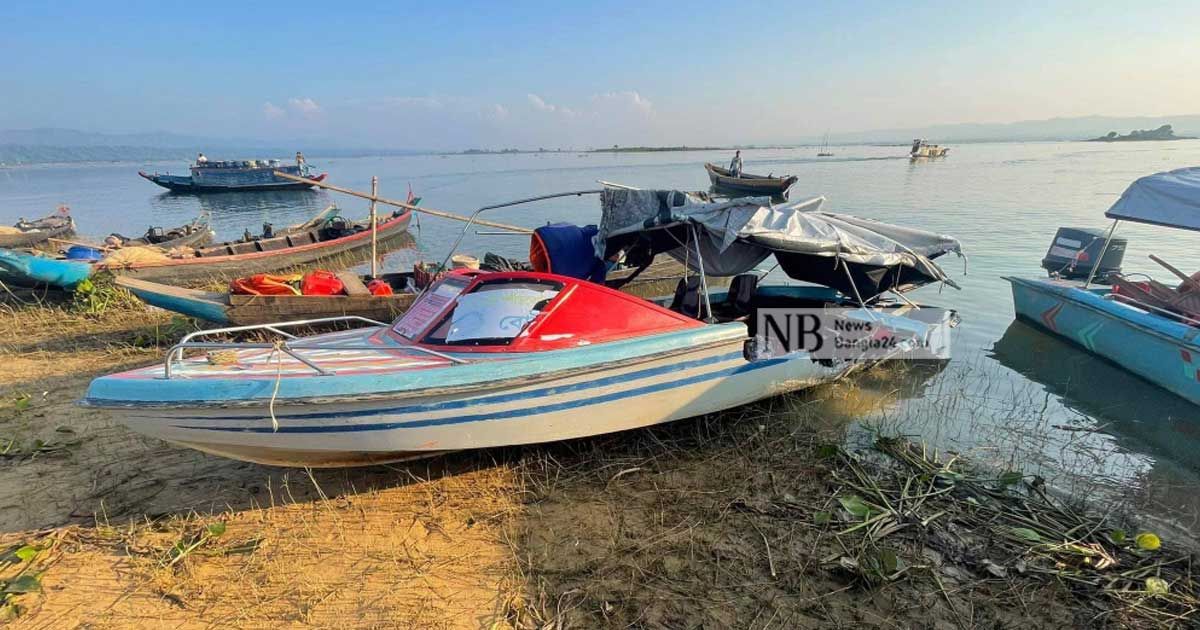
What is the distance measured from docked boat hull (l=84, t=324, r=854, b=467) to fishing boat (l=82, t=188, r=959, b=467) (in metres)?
0.01

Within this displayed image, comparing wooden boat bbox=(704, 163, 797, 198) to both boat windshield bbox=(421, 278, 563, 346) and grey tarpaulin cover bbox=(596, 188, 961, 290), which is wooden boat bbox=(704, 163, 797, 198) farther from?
boat windshield bbox=(421, 278, 563, 346)

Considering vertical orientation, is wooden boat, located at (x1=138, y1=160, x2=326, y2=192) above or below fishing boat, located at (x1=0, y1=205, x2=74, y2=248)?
above

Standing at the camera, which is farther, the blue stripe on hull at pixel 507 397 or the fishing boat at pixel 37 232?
the fishing boat at pixel 37 232

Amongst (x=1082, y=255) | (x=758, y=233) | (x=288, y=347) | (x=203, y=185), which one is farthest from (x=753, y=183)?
(x=203, y=185)

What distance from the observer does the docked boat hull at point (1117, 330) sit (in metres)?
6.66

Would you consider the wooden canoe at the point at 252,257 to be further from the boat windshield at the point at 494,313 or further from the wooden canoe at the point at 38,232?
the boat windshield at the point at 494,313

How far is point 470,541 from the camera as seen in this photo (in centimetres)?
372

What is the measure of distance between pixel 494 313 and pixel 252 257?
452 inches

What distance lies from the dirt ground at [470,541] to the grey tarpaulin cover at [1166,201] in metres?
5.58

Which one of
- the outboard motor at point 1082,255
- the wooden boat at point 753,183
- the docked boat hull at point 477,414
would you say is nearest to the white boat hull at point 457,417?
the docked boat hull at point 477,414

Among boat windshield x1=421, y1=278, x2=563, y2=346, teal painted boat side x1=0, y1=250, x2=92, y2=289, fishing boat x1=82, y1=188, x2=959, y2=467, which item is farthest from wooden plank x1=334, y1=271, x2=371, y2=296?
teal painted boat side x1=0, y1=250, x2=92, y2=289

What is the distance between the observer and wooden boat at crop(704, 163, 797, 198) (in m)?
26.4

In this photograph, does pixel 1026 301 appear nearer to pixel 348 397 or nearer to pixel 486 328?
pixel 486 328

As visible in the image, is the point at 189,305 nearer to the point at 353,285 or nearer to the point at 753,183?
the point at 353,285
